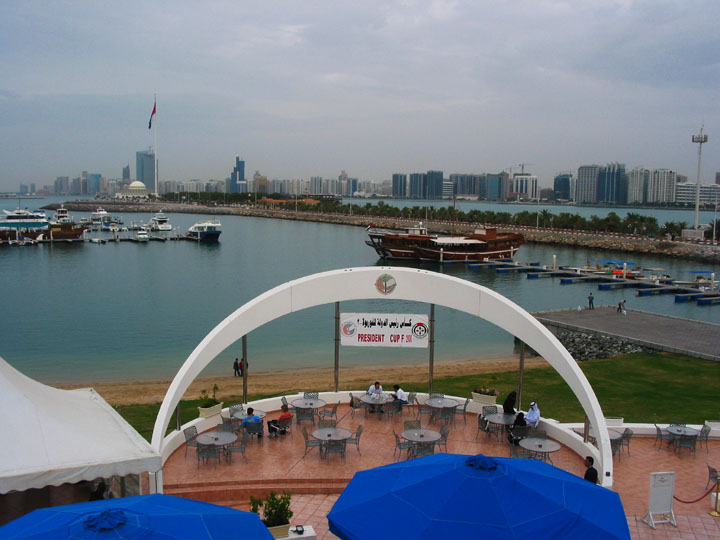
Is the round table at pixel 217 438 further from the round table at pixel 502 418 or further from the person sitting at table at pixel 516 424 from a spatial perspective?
the person sitting at table at pixel 516 424

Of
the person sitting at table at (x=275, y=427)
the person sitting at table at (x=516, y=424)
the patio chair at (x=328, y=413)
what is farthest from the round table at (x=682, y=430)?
the person sitting at table at (x=275, y=427)

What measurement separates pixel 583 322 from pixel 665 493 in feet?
68.5

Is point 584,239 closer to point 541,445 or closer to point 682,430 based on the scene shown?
point 682,430

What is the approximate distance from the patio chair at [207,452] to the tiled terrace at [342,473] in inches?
5.8

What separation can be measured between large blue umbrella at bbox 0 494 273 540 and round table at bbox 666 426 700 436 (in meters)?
9.06

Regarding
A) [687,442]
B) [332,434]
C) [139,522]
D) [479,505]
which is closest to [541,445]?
[687,442]

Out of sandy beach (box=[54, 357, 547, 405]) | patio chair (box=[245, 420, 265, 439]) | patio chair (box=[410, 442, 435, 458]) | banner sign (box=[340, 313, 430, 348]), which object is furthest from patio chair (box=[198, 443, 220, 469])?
sandy beach (box=[54, 357, 547, 405])

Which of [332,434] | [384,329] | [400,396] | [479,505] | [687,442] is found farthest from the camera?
[384,329]

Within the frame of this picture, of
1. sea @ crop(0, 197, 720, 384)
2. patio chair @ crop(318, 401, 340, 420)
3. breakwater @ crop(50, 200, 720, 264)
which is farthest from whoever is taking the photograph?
breakwater @ crop(50, 200, 720, 264)

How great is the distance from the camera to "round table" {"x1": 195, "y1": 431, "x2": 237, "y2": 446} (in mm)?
10242

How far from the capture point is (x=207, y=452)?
10.3 meters

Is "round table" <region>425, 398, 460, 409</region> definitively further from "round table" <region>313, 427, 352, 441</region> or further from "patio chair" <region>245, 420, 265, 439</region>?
"patio chair" <region>245, 420, 265, 439</region>

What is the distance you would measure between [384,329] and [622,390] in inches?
361

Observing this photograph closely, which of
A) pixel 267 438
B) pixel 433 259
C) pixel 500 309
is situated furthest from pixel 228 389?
pixel 433 259
